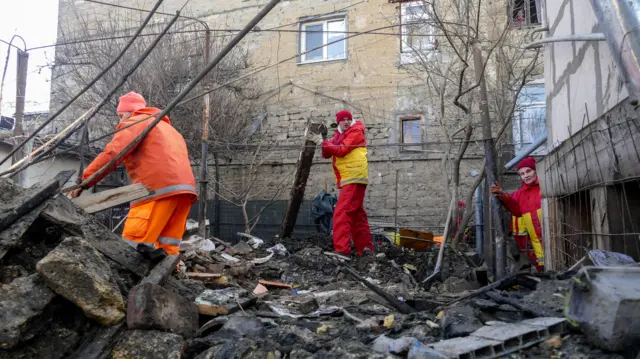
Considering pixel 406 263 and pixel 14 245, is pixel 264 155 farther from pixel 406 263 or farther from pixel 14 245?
pixel 14 245

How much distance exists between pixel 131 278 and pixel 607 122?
3.14 metres

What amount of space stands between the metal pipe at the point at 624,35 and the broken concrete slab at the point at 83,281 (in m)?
2.92

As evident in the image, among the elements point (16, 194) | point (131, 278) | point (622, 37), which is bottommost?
point (131, 278)

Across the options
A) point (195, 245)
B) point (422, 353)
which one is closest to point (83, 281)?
point (422, 353)

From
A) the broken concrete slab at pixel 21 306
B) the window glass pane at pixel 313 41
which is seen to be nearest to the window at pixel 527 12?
the window glass pane at pixel 313 41

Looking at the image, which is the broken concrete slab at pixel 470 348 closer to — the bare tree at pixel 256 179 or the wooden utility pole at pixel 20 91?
the wooden utility pole at pixel 20 91

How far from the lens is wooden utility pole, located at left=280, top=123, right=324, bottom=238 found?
6.96 meters

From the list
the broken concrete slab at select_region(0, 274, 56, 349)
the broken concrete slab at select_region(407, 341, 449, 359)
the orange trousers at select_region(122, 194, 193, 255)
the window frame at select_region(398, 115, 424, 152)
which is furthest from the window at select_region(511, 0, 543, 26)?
the broken concrete slab at select_region(0, 274, 56, 349)

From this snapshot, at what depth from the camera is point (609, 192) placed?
2916 mm

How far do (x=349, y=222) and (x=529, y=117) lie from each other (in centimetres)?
640

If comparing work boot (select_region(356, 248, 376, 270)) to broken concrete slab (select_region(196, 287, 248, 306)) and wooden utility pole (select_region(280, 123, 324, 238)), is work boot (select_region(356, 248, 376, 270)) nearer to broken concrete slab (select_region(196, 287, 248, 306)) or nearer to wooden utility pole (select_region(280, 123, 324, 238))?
wooden utility pole (select_region(280, 123, 324, 238))

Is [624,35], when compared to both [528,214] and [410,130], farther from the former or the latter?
[410,130]

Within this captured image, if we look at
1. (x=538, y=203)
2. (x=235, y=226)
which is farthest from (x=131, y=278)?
(x=235, y=226)

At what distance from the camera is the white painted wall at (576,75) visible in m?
3.11
